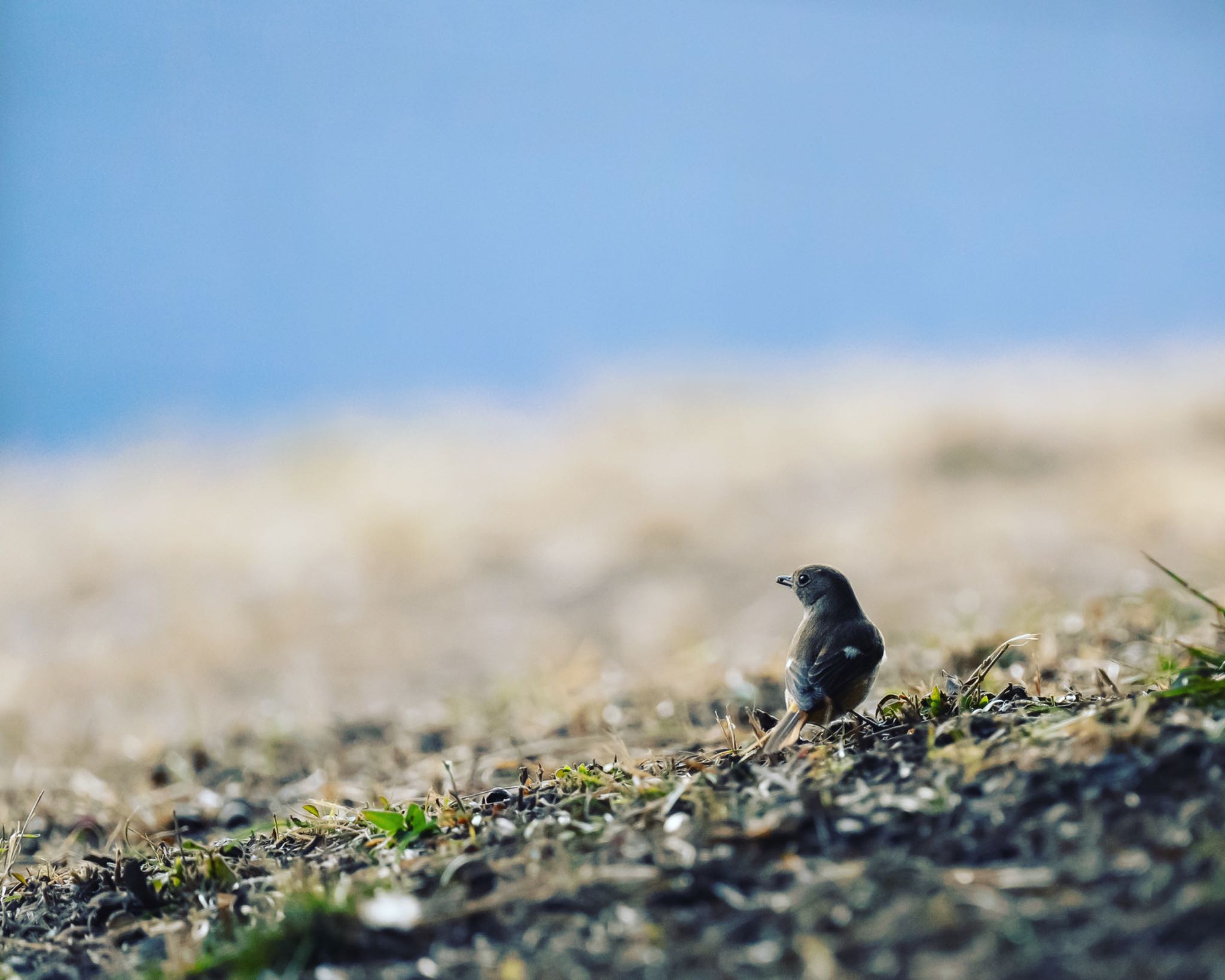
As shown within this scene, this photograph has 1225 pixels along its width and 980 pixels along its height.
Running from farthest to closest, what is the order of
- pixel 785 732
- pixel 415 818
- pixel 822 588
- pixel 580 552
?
pixel 580 552
pixel 822 588
pixel 785 732
pixel 415 818

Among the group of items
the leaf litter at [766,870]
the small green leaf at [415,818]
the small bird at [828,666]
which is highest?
the small bird at [828,666]

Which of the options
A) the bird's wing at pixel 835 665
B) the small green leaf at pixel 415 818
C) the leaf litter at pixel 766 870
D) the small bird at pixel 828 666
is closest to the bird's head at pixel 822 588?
the small bird at pixel 828 666

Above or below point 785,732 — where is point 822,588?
above

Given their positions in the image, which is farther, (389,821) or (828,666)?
(828,666)

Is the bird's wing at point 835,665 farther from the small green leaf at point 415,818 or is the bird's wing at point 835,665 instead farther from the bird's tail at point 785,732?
the small green leaf at point 415,818

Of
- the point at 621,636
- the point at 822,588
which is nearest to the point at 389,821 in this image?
the point at 822,588

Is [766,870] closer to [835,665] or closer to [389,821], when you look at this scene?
[835,665]

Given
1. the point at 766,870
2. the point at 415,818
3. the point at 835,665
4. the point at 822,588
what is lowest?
the point at 766,870
